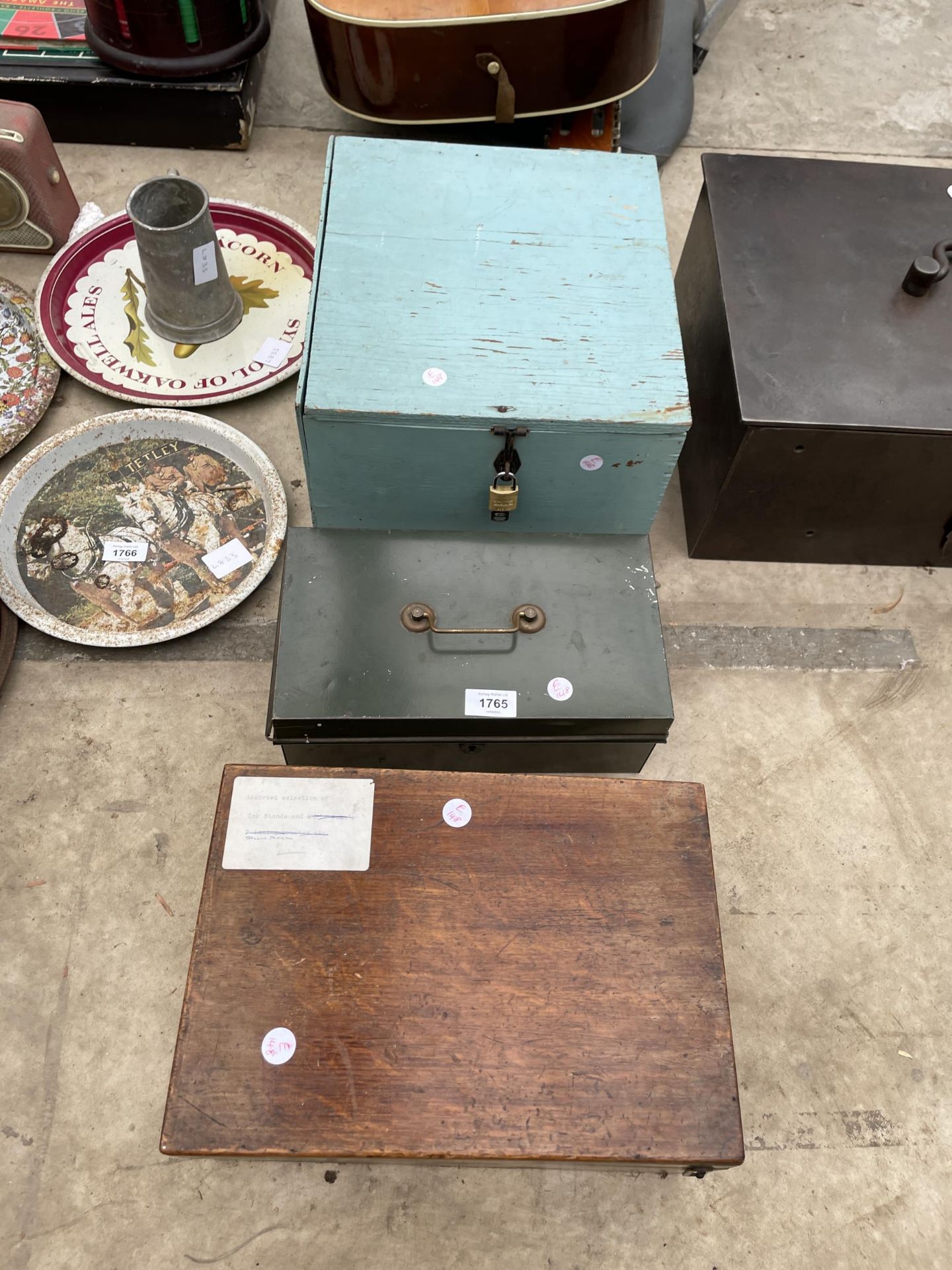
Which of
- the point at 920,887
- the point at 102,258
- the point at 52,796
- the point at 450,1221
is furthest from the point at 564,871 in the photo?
the point at 102,258

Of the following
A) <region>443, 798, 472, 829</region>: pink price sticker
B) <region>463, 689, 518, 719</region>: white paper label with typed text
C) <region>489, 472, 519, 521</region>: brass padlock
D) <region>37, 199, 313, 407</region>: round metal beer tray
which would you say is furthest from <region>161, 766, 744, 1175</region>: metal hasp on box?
<region>37, 199, 313, 407</region>: round metal beer tray

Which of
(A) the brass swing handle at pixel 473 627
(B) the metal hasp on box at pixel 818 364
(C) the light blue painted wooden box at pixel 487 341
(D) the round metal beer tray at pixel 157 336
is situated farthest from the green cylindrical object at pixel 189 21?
(A) the brass swing handle at pixel 473 627

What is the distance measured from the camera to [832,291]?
204cm

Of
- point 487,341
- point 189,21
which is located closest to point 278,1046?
point 487,341

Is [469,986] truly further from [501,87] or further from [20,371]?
[501,87]

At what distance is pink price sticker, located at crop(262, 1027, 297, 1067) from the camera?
129cm

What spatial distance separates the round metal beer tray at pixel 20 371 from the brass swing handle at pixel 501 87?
4.76ft

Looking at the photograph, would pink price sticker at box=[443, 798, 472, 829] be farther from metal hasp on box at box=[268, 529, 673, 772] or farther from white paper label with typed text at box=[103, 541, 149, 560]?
white paper label with typed text at box=[103, 541, 149, 560]

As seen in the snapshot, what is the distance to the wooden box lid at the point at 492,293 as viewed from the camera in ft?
5.68

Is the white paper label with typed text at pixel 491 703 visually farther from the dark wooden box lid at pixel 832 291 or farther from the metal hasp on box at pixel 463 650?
the dark wooden box lid at pixel 832 291

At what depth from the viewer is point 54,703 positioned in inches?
81.6

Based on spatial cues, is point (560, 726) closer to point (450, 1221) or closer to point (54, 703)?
point (450, 1221)

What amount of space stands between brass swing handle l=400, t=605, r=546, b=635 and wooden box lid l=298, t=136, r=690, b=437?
36cm

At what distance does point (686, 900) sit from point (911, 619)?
128 cm
